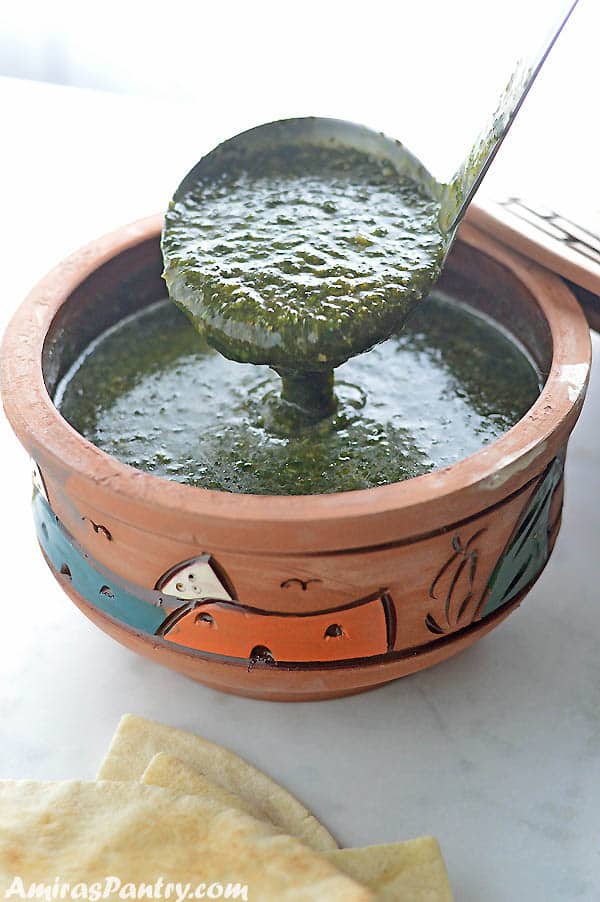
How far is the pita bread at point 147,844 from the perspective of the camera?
0.93 metres

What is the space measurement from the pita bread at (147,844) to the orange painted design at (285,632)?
151 millimetres

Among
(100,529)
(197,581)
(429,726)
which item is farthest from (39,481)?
(429,726)

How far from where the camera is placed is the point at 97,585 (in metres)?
1.07

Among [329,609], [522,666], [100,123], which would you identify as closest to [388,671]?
[329,609]

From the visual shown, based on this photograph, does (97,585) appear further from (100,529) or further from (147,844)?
(147,844)

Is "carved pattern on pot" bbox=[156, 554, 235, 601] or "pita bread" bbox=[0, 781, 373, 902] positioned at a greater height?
"carved pattern on pot" bbox=[156, 554, 235, 601]

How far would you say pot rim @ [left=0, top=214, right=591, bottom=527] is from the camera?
92 centimetres

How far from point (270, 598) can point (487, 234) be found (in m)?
0.59

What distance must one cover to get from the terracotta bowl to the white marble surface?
7 centimetres

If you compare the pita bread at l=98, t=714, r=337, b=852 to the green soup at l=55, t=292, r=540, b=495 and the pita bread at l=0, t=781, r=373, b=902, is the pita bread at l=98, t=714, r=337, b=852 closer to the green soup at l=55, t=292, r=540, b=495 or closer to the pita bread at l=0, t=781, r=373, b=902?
the pita bread at l=0, t=781, r=373, b=902

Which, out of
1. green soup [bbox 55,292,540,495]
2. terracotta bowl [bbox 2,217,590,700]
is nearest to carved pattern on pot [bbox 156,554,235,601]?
terracotta bowl [bbox 2,217,590,700]

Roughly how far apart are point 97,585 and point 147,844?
0.26 m

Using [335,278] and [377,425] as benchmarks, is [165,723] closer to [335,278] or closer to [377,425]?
[377,425]

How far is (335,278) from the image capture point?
1.08 m
